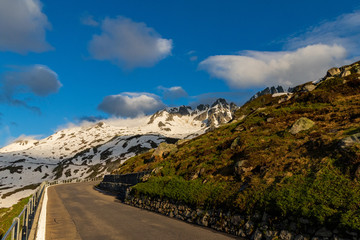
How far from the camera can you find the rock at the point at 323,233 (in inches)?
331

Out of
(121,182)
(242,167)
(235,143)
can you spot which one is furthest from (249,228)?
(121,182)

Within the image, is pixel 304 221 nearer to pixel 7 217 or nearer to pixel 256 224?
pixel 256 224

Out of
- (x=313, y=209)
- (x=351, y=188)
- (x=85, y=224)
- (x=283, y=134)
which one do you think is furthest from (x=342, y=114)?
(x=85, y=224)

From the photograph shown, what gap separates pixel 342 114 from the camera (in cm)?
1881

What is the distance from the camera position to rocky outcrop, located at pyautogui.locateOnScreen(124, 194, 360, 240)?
8.64 metres

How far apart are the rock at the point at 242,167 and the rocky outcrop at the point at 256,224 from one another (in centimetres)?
330

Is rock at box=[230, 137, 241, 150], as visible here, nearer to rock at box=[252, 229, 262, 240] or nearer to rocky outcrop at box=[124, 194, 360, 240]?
rocky outcrop at box=[124, 194, 360, 240]

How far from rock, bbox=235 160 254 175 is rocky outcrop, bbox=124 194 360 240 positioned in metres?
3.30

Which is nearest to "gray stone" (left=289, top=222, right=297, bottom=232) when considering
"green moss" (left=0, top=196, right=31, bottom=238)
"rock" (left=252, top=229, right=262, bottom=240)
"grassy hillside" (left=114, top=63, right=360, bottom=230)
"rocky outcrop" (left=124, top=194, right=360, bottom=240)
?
"rocky outcrop" (left=124, top=194, right=360, bottom=240)

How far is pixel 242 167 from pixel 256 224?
4855 mm

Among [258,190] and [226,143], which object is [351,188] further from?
[226,143]

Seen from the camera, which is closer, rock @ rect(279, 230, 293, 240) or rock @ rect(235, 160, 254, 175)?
rock @ rect(279, 230, 293, 240)

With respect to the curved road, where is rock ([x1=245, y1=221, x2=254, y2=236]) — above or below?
above

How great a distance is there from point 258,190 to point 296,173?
2.31m
